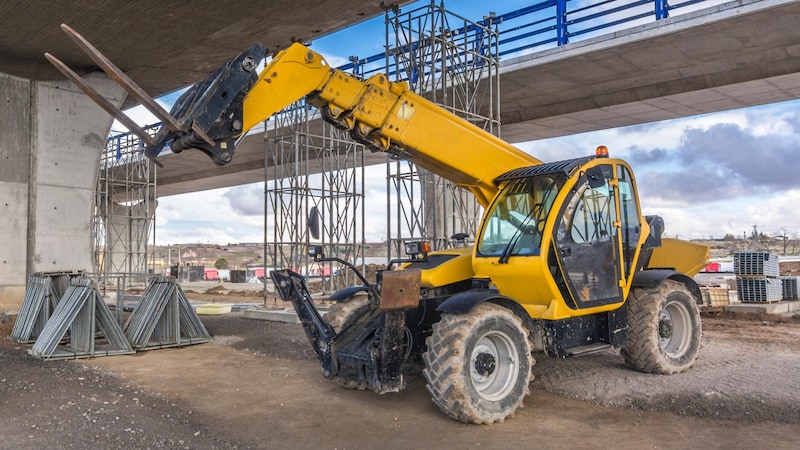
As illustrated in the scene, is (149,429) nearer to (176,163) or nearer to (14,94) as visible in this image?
(14,94)

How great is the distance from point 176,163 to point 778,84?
2700 cm

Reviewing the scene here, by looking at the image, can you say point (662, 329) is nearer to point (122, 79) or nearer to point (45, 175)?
point (122, 79)

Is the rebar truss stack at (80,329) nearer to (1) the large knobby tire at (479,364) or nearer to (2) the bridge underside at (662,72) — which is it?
(1) the large knobby tire at (479,364)

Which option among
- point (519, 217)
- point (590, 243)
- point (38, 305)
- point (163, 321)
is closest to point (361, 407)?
point (519, 217)

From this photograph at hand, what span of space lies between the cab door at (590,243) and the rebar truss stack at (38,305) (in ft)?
33.2

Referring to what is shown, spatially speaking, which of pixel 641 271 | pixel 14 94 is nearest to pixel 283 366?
pixel 641 271

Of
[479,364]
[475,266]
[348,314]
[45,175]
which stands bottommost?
[479,364]

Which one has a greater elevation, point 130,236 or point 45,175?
point 45,175

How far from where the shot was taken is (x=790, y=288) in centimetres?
1630

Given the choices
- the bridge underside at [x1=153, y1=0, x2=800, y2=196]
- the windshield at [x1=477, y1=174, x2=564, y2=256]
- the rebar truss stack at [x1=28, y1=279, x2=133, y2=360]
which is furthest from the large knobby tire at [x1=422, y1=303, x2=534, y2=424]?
the bridge underside at [x1=153, y1=0, x2=800, y2=196]

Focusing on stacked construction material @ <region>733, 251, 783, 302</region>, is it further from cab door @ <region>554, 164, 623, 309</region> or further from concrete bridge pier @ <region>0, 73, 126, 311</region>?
concrete bridge pier @ <region>0, 73, 126, 311</region>

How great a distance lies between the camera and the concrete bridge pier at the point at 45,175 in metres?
15.9

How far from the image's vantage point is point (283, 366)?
9.05 metres

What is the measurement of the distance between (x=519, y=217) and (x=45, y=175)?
559 inches
